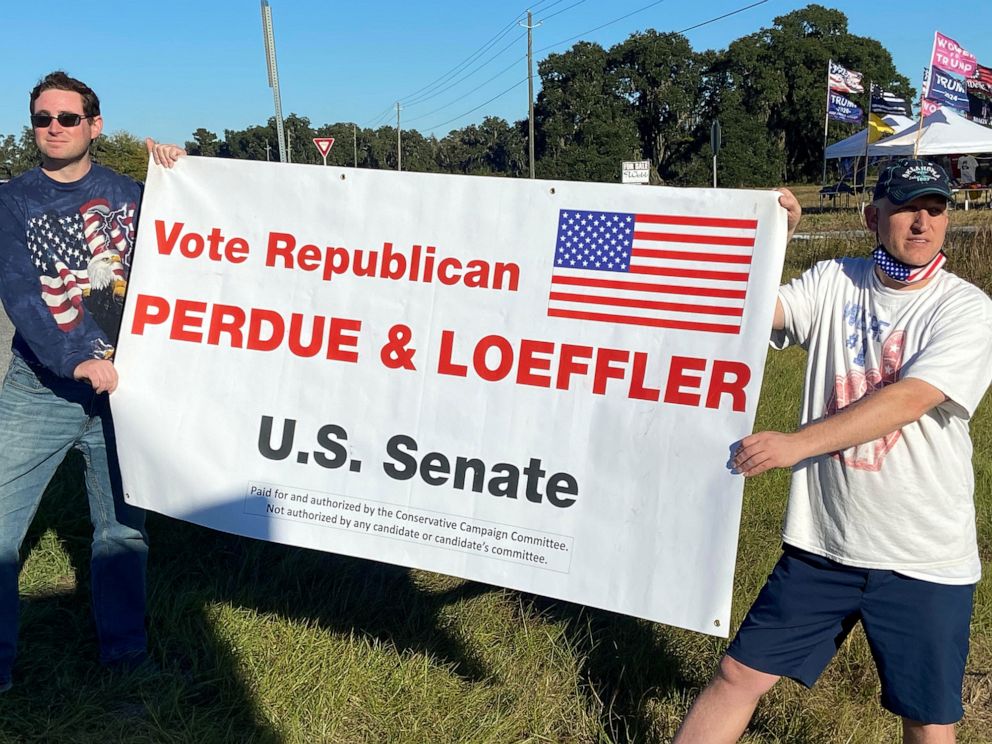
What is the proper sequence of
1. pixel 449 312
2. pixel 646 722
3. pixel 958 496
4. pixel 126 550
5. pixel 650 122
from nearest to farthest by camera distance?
pixel 958 496
pixel 449 312
pixel 646 722
pixel 126 550
pixel 650 122

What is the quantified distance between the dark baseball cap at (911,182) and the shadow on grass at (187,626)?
7.04 feet

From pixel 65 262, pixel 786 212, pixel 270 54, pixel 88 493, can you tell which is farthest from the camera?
pixel 270 54

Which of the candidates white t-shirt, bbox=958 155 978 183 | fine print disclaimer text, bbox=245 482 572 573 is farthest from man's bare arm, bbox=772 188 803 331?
white t-shirt, bbox=958 155 978 183

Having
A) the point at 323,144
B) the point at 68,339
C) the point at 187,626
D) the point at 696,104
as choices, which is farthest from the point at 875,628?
the point at 696,104

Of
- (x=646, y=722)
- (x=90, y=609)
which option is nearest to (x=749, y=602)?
(x=646, y=722)

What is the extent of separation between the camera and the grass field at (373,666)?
305 centimetres

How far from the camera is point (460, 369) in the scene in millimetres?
2869

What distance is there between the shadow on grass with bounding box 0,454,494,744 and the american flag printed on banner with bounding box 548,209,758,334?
59.2 inches

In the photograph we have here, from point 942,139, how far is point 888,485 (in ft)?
91.9

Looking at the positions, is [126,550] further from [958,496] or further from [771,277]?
[958,496]

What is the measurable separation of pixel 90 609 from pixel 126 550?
660 millimetres

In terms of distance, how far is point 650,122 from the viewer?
8019cm

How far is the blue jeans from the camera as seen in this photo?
3.14m

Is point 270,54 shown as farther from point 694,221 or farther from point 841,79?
point 841,79
